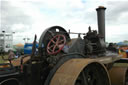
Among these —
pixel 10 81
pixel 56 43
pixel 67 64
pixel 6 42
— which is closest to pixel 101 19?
pixel 56 43

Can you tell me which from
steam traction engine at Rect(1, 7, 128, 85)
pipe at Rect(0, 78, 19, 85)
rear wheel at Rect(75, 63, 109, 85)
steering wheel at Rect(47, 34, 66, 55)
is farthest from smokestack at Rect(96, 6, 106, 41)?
pipe at Rect(0, 78, 19, 85)

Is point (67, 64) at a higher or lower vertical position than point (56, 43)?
lower

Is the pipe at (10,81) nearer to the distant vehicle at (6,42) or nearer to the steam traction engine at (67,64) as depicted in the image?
the steam traction engine at (67,64)

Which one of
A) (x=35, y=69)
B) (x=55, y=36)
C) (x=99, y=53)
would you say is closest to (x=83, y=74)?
(x=35, y=69)

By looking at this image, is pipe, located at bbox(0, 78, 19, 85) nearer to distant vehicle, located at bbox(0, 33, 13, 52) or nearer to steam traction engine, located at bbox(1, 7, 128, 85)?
steam traction engine, located at bbox(1, 7, 128, 85)

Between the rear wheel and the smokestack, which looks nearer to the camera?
the rear wheel

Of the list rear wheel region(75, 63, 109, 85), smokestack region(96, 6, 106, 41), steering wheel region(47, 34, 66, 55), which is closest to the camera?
rear wheel region(75, 63, 109, 85)

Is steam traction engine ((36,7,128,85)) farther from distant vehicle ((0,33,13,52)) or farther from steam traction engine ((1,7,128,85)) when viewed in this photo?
distant vehicle ((0,33,13,52))

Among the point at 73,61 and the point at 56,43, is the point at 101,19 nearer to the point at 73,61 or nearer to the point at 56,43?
the point at 56,43

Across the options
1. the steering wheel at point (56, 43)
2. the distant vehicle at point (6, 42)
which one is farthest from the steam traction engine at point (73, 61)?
the distant vehicle at point (6, 42)

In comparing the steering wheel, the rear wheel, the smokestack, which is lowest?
the rear wheel

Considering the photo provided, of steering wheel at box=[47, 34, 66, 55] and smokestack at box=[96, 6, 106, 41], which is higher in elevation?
smokestack at box=[96, 6, 106, 41]

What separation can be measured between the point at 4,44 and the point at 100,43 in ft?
77.0

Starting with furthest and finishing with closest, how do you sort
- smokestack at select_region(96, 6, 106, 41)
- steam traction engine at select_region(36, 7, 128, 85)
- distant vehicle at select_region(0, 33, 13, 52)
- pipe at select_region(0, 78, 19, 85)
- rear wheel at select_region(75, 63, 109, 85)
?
distant vehicle at select_region(0, 33, 13, 52)
smokestack at select_region(96, 6, 106, 41)
rear wheel at select_region(75, 63, 109, 85)
steam traction engine at select_region(36, 7, 128, 85)
pipe at select_region(0, 78, 19, 85)
